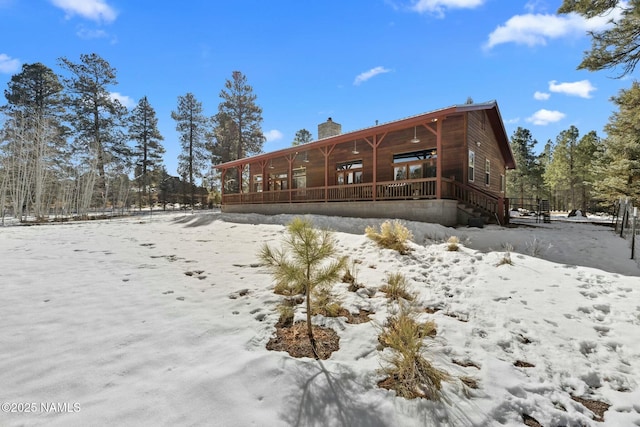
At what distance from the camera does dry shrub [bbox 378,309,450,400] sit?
2270mm

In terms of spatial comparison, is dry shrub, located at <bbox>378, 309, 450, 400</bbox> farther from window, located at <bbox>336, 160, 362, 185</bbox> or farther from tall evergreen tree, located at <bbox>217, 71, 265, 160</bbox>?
tall evergreen tree, located at <bbox>217, 71, 265, 160</bbox>

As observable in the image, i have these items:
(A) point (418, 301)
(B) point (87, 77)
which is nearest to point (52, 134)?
(B) point (87, 77)

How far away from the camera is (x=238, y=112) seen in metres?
35.2

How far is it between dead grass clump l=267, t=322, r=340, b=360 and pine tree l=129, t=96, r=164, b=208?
38095 millimetres

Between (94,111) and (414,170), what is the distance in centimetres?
3641

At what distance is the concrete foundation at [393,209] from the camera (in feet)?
31.5

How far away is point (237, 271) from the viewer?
224 inches

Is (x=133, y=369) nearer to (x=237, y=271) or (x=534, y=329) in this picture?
(x=237, y=271)

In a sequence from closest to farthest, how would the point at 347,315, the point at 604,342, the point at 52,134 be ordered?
the point at 604,342
the point at 347,315
the point at 52,134

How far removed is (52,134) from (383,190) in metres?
24.1

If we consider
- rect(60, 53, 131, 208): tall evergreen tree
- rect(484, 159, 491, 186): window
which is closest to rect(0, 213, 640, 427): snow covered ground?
rect(484, 159, 491, 186): window

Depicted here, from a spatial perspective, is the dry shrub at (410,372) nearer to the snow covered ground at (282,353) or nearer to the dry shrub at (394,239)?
the snow covered ground at (282,353)

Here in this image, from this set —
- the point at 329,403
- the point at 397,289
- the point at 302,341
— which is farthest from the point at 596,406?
the point at 302,341

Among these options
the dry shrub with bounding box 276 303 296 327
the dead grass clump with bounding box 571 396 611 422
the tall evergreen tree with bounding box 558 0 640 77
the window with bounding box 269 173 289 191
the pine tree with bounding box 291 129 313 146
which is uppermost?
the pine tree with bounding box 291 129 313 146
